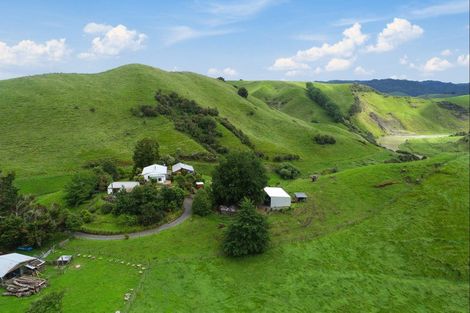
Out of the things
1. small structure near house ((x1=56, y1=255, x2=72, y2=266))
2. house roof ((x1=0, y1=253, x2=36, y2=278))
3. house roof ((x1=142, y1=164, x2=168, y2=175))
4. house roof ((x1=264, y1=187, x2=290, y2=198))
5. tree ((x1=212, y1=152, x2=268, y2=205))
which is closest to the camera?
house roof ((x1=0, y1=253, x2=36, y2=278))

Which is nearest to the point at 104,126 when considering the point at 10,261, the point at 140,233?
the point at 140,233

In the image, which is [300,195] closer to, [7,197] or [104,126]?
[7,197]

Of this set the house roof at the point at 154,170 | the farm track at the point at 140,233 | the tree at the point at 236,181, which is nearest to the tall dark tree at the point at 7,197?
the farm track at the point at 140,233

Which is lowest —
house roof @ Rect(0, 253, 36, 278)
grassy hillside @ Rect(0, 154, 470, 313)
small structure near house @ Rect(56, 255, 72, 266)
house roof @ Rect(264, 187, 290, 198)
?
grassy hillside @ Rect(0, 154, 470, 313)

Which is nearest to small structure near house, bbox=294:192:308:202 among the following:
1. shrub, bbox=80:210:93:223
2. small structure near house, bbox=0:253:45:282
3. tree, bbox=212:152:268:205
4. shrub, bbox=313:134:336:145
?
tree, bbox=212:152:268:205

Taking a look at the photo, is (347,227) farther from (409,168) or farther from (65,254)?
(65,254)

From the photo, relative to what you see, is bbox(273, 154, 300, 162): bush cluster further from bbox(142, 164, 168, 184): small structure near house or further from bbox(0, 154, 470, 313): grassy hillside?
bbox(142, 164, 168, 184): small structure near house

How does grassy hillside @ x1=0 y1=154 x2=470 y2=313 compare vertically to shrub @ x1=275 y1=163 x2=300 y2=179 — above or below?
below

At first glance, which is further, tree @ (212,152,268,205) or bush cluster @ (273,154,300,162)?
bush cluster @ (273,154,300,162)
